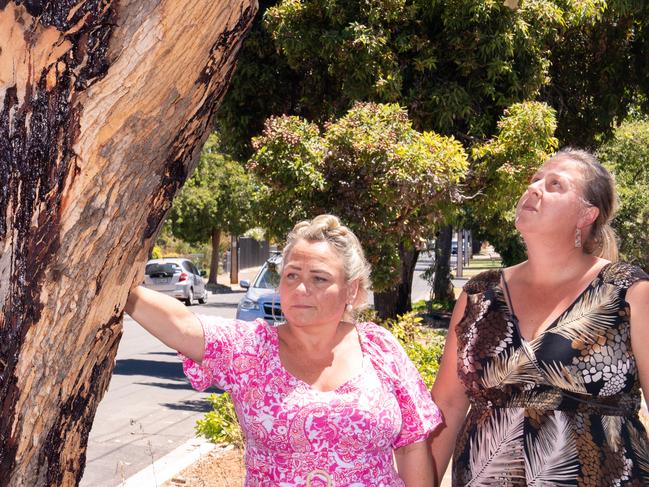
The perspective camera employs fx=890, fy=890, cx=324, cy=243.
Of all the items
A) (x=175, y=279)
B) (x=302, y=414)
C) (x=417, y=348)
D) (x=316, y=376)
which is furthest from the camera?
(x=175, y=279)

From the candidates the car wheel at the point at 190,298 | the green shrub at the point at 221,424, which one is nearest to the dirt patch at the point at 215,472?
the green shrub at the point at 221,424

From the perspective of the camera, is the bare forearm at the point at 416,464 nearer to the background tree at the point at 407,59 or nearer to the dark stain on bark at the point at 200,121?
the dark stain on bark at the point at 200,121

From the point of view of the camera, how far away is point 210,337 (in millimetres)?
2695

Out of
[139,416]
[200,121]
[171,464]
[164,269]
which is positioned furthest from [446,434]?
[164,269]

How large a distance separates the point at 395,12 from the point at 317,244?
865 centimetres

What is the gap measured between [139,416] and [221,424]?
8.77ft

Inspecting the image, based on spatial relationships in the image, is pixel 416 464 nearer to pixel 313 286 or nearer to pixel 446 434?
pixel 446 434

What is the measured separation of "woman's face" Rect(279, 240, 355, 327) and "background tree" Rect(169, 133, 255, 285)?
34841 mm

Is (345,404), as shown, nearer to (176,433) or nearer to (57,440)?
(57,440)

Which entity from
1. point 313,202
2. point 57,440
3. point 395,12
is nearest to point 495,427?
point 57,440

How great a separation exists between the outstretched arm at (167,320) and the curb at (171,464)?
385cm

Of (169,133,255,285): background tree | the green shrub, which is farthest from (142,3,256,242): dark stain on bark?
(169,133,255,285): background tree

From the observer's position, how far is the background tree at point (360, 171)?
9.09 metres

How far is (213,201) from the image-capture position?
3822 cm
